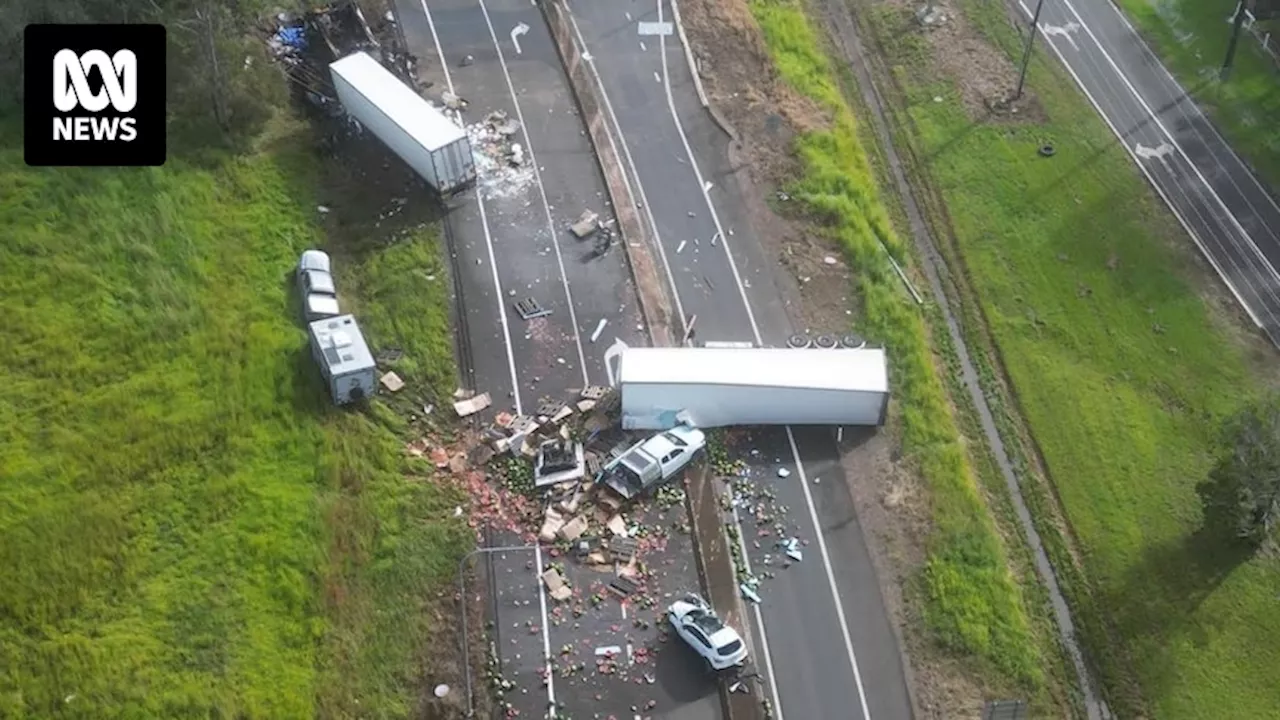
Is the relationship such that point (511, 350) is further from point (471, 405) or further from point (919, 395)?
point (919, 395)

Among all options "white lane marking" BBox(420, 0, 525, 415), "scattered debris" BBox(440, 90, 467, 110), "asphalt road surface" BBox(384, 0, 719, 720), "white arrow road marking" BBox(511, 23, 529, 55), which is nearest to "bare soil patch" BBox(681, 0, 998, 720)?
"asphalt road surface" BBox(384, 0, 719, 720)

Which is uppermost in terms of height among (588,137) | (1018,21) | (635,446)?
(1018,21)

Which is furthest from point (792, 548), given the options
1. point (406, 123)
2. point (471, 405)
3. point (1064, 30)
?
point (1064, 30)

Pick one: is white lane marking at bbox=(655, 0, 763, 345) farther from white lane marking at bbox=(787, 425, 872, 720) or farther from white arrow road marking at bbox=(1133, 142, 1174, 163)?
white arrow road marking at bbox=(1133, 142, 1174, 163)

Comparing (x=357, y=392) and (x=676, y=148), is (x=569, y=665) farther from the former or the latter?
(x=676, y=148)

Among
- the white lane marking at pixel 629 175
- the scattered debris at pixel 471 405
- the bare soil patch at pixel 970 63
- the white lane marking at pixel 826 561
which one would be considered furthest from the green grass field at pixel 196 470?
the bare soil patch at pixel 970 63

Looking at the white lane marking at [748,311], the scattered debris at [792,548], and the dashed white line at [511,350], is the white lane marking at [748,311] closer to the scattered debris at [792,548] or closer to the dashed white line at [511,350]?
the scattered debris at [792,548]

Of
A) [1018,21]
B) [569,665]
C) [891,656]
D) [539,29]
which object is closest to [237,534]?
[569,665]
